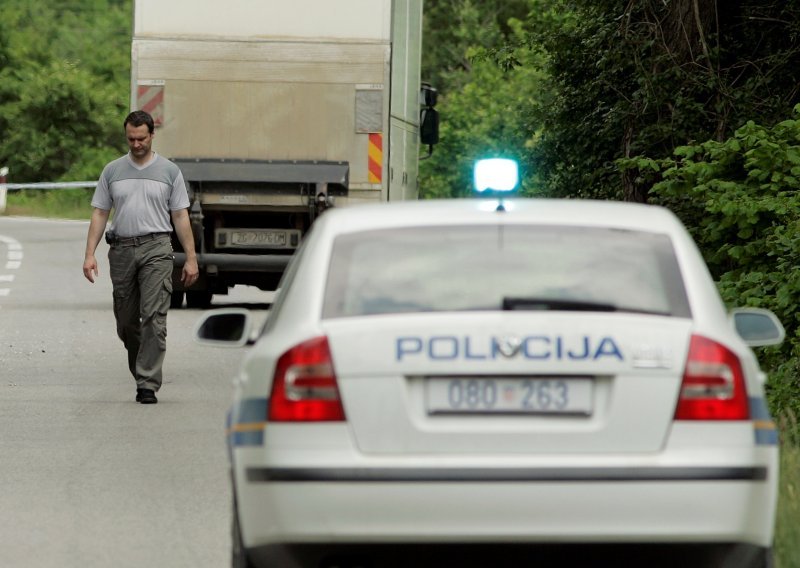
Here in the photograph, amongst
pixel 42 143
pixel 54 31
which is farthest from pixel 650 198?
pixel 54 31

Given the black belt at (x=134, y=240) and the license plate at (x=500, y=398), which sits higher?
the black belt at (x=134, y=240)

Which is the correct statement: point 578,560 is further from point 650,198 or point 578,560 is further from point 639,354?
point 650,198

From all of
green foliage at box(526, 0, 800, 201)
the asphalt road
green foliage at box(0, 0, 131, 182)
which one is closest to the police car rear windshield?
the asphalt road

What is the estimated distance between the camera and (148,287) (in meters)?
12.5

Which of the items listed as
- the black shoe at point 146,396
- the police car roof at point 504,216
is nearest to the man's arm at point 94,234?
the black shoe at point 146,396

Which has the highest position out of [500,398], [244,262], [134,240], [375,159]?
[375,159]

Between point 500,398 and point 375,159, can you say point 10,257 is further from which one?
point 500,398

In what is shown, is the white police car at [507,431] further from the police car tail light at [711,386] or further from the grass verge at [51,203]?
the grass verge at [51,203]

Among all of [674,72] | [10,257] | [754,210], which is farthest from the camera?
[10,257]

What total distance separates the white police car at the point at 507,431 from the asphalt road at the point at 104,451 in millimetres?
1781

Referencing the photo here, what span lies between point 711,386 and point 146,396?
7.40m

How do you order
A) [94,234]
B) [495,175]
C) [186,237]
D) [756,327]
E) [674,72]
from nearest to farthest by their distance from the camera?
[756,327] < [495,175] < [186,237] < [94,234] < [674,72]

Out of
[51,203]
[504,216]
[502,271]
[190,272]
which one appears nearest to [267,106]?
[190,272]

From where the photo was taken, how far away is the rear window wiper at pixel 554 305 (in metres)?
5.60
